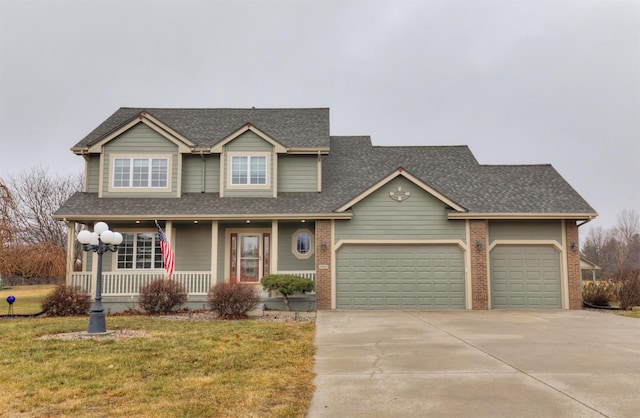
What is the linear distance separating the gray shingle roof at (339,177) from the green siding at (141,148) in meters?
0.39

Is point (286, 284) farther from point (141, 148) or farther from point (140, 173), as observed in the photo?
point (141, 148)

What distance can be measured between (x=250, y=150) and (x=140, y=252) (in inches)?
227

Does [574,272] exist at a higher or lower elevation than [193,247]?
lower

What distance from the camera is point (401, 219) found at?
51.6 ft

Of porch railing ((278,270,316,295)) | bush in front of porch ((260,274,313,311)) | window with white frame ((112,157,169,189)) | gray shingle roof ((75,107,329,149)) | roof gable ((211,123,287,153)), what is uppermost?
gray shingle roof ((75,107,329,149))

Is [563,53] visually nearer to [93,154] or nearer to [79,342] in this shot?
[93,154]

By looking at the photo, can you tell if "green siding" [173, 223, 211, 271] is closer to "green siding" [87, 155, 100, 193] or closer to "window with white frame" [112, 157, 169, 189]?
"window with white frame" [112, 157, 169, 189]

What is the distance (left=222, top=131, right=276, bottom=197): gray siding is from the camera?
1719 cm

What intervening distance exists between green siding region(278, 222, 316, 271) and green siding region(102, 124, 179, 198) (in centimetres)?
451

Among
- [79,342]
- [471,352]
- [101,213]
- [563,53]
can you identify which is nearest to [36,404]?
[79,342]

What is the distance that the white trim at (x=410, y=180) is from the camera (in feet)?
50.8

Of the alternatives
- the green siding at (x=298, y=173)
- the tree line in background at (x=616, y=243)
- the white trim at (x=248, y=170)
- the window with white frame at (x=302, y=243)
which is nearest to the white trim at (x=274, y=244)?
the window with white frame at (x=302, y=243)

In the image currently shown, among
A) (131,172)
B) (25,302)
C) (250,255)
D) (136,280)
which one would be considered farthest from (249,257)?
(25,302)

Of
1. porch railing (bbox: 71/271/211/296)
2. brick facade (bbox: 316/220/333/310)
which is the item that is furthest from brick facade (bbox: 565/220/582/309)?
porch railing (bbox: 71/271/211/296)
